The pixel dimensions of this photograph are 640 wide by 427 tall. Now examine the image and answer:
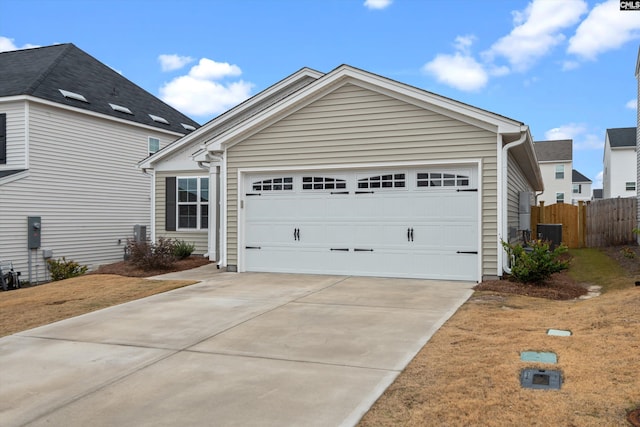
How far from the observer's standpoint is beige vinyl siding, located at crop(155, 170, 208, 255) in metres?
16.2

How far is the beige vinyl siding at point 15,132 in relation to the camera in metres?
16.5

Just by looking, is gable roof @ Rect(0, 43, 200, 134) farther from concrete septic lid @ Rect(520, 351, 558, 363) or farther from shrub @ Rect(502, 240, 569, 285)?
concrete septic lid @ Rect(520, 351, 558, 363)

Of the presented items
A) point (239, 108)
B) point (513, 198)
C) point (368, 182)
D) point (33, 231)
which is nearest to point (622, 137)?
point (513, 198)

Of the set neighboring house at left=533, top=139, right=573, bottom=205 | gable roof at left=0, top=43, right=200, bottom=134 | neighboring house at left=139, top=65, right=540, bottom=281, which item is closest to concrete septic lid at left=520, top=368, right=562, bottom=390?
neighboring house at left=139, top=65, right=540, bottom=281

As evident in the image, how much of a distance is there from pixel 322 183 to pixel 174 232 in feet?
22.3

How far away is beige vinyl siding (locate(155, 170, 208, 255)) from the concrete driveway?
7.13 meters

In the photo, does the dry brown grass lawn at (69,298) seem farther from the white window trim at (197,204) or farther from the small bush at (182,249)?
the white window trim at (197,204)

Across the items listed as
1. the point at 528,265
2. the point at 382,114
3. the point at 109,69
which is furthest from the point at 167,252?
the point at 109,69

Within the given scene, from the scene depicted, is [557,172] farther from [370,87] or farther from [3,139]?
[3,139]

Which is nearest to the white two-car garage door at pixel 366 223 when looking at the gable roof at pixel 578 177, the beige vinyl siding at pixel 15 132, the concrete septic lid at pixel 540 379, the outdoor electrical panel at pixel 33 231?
the concrete septic lid at pixel 540 379

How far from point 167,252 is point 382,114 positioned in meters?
6.77

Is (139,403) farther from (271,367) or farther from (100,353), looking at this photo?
(100,353)

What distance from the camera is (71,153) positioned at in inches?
711

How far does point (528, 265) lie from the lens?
9.55 meters
